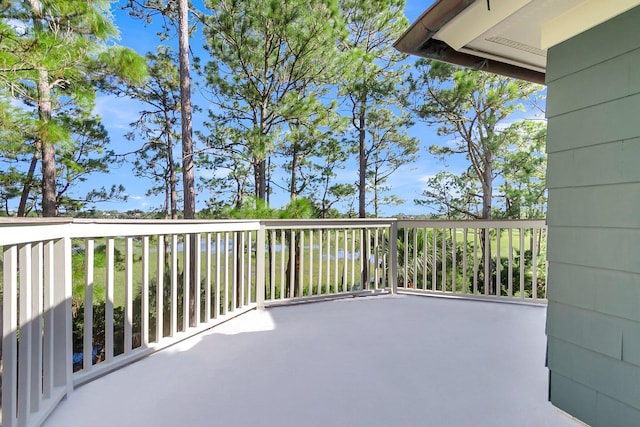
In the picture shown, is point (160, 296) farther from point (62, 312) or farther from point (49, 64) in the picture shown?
point (49, 64)

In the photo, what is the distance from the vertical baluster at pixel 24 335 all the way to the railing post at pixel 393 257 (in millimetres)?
3338

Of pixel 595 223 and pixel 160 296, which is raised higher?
pixel 595 223

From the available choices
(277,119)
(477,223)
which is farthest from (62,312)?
(277,119)

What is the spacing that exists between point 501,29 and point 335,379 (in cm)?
215

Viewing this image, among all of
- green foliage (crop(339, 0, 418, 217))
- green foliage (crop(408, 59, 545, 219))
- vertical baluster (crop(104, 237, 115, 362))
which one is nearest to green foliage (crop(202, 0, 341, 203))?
green foliage (crop(339, 0, 418, 217))

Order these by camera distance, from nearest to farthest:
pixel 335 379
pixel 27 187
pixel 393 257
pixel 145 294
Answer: pixel 335 379, pixel 145 294, pixel 393 257, pixel 27 187

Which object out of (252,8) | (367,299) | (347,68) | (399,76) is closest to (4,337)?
(367,299)

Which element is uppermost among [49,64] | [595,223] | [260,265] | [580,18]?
[49,64]

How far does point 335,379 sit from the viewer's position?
1932 mm

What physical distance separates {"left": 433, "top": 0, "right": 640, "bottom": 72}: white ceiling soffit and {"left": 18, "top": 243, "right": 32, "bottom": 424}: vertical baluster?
2289 millimetres

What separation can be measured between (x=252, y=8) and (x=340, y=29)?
Answer: 2056 mm

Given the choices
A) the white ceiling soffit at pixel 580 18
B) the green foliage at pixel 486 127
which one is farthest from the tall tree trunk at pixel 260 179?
the white ceiling soffit at pixel 580 18

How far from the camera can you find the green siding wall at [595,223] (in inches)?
55.3

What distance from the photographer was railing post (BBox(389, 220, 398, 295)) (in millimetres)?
4043
